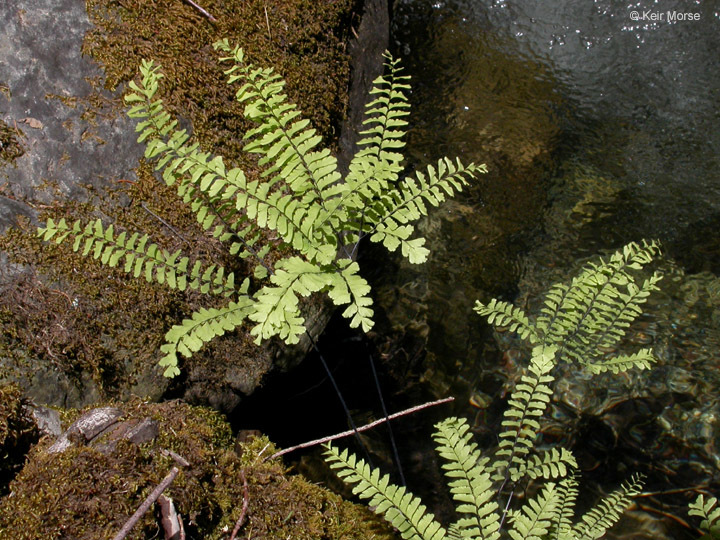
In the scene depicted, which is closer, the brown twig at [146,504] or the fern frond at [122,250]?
the brown twig at [146,504]

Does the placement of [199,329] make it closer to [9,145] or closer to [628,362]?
[9,145]

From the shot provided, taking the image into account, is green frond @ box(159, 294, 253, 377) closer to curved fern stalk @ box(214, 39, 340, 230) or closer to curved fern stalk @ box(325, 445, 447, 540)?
curved fern stalk @ box(214, 39, 340, 230)

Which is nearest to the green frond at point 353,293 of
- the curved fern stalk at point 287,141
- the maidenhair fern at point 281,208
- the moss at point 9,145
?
the maidenhair fern at point 281,208

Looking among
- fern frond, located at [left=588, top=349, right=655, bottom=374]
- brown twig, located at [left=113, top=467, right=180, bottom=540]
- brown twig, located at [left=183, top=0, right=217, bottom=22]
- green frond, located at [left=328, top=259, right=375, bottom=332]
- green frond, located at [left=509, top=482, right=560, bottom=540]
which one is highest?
brown twig, located at [left=183, top=0, right=217, bottom=22]

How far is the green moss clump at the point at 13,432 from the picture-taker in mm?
2229

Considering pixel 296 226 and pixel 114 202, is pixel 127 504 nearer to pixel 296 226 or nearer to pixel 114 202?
pixel 296 226

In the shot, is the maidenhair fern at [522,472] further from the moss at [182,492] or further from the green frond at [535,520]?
the moss at [182,492]

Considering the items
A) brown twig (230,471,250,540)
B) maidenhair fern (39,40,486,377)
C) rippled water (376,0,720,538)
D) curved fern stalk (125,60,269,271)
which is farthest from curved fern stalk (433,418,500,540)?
rippled water (376,0,720,538)

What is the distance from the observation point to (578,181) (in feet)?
15.4

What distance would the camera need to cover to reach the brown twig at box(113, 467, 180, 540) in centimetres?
181

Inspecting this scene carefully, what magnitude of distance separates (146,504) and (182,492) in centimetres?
29

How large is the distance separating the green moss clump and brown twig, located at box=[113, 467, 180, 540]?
2.24ft

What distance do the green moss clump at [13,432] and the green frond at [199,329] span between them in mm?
629

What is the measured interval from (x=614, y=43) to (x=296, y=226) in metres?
4.64
